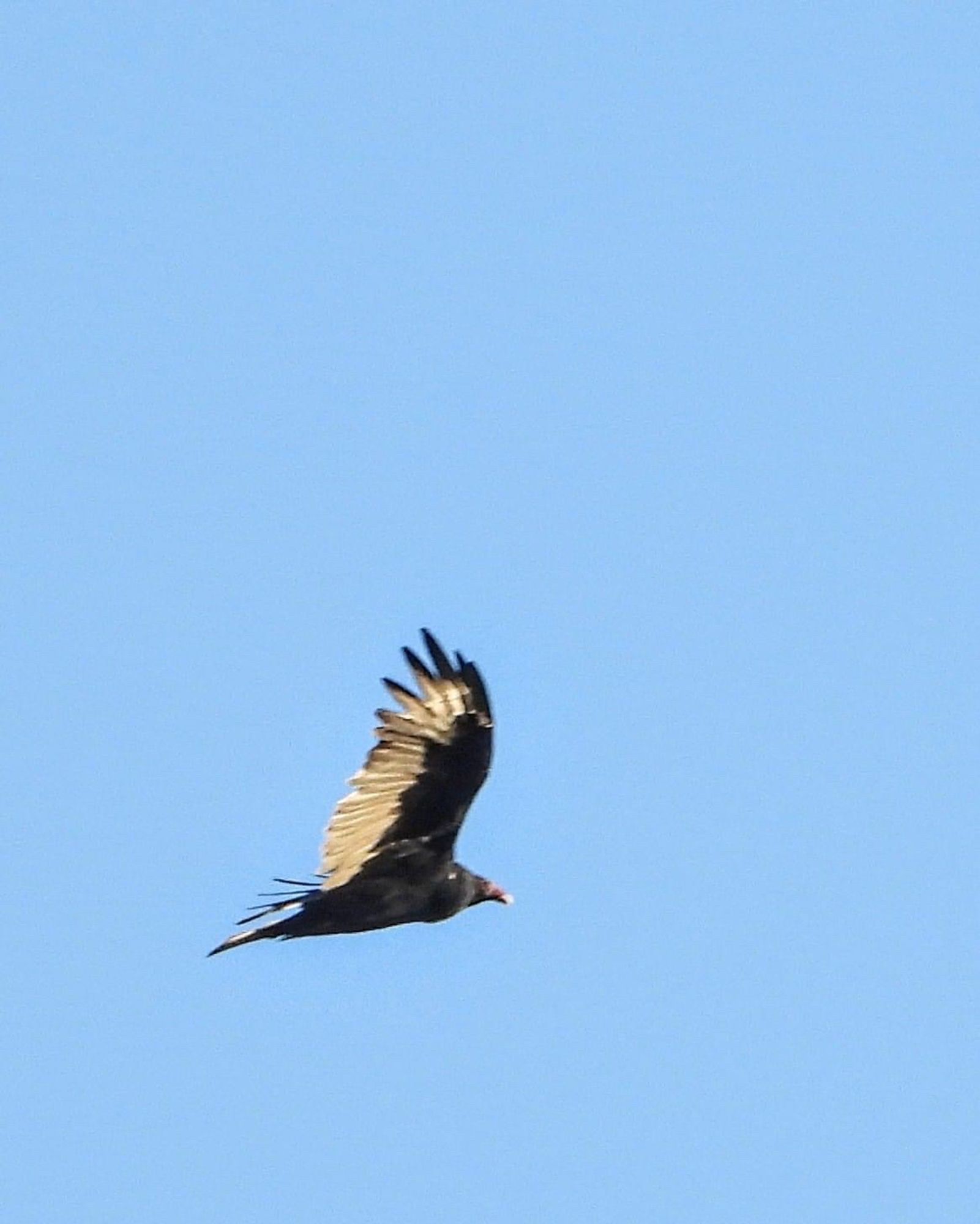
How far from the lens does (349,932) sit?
3338cm

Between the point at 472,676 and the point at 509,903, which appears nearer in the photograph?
the point at 472,676

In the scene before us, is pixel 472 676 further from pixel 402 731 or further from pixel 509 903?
pixel 509 903

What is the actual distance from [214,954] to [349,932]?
117 cm

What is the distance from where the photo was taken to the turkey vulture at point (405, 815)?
32.5 m

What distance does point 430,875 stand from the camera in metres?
33.5

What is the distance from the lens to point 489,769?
1293 inches

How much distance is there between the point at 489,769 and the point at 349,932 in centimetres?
143

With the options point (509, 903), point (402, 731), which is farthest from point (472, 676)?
point (509, 903)

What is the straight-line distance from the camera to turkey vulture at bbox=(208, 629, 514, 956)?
1280 inches

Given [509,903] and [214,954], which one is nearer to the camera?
[214,954]

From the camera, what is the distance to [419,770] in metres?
32.8

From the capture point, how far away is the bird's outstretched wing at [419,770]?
1278 inches

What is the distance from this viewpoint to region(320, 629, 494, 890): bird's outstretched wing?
32469 millimetres

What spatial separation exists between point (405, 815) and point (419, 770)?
0.38 m
